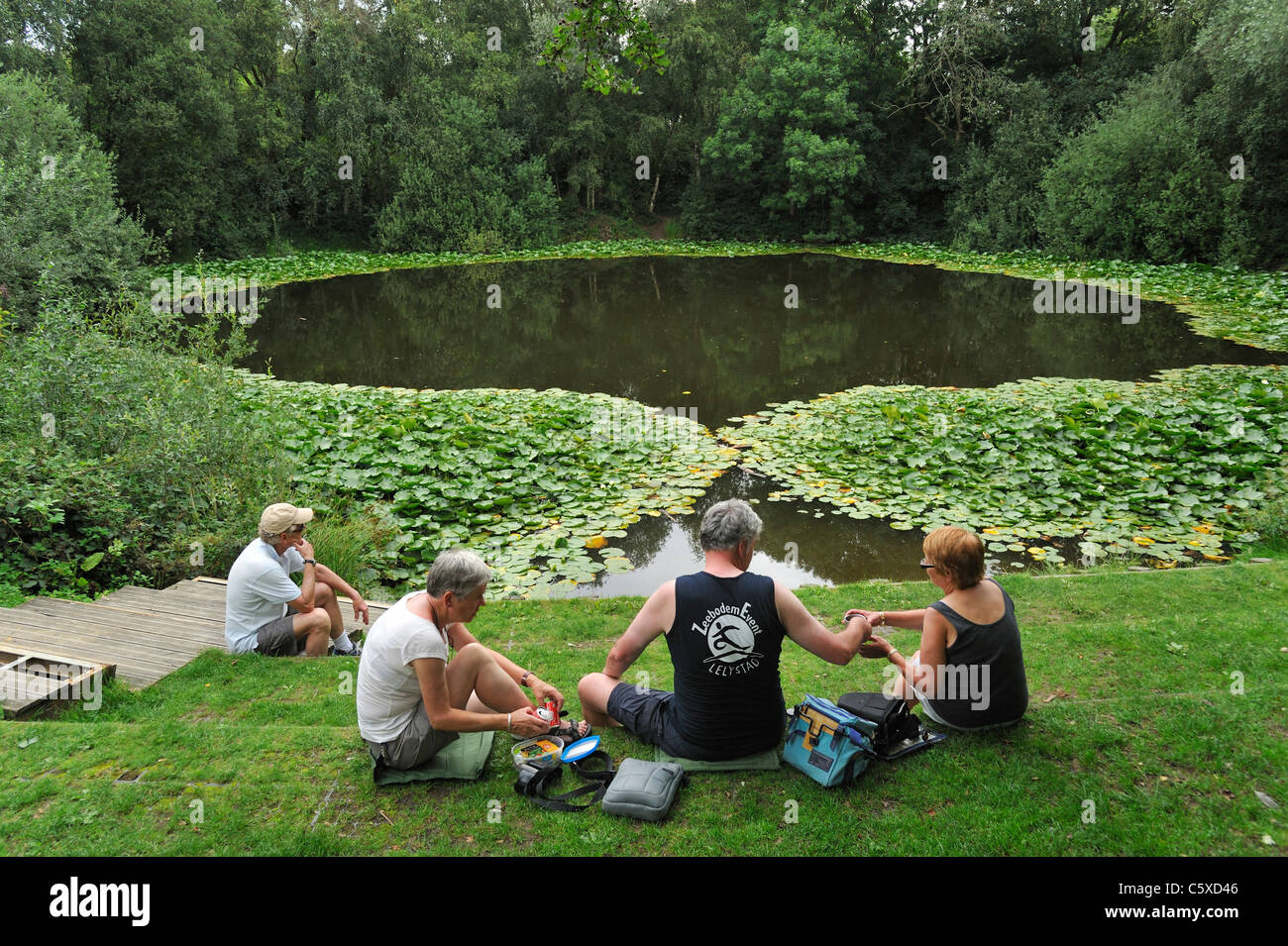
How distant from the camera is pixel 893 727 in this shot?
136 inches

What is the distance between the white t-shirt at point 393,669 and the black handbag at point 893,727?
1.80 metres

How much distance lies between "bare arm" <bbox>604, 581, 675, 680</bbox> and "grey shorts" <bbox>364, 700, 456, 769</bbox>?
2.81 ft

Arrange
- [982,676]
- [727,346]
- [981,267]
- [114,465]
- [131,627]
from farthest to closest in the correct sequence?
[981,267] → [727,346] → [114,465] → [131,627] → [982,676]

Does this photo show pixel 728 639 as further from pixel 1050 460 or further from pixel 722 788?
pixel 1050 460

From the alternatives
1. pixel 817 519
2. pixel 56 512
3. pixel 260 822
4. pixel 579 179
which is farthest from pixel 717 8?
pixel 260 822

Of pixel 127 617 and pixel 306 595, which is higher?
pixel 306 595

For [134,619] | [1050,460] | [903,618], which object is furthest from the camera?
[1050,460]

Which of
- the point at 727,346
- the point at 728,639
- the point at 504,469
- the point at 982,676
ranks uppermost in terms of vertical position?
the point at 727,346

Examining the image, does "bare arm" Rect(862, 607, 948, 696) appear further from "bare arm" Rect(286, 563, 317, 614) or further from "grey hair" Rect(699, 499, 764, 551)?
"bare arm" Rect(286, 563, 317, 614)

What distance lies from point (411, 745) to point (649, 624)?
1.08 m

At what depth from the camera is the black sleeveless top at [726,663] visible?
323cm

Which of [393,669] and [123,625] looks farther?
[123,625]

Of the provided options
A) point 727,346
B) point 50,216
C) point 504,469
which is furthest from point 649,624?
point 50,216

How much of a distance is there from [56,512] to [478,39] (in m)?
31.9
